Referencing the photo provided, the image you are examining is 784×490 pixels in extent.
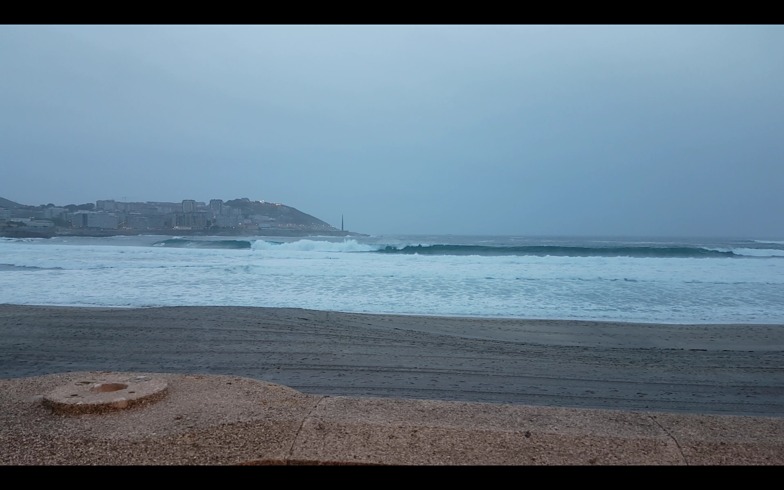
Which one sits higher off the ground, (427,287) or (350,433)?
(350,433)

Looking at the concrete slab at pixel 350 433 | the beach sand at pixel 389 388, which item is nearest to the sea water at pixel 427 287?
the beach sand at pixel 389 388

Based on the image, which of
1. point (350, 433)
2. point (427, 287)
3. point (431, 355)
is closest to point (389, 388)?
point (431, 355)

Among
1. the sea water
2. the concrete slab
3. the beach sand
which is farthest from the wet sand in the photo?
the concrete slab

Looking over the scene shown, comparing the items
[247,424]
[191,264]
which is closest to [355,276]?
[191,264]

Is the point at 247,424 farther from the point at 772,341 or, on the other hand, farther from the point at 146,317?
the point at 772,341

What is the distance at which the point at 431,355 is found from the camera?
26.8 feet

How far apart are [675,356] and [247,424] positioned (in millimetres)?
7058

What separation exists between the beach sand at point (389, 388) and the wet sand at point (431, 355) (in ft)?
0.13

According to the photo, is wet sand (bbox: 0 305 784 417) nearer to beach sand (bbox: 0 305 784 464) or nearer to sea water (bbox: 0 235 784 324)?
beach sand (bbox: 0 305 784 464)

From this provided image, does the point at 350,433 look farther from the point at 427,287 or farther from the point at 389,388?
the point at 427,287

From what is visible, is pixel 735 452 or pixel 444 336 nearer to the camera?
pixel 735 452

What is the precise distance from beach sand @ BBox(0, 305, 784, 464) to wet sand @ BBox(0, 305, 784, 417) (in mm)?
39

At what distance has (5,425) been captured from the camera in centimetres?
405

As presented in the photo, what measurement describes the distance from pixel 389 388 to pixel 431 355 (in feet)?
6.04
